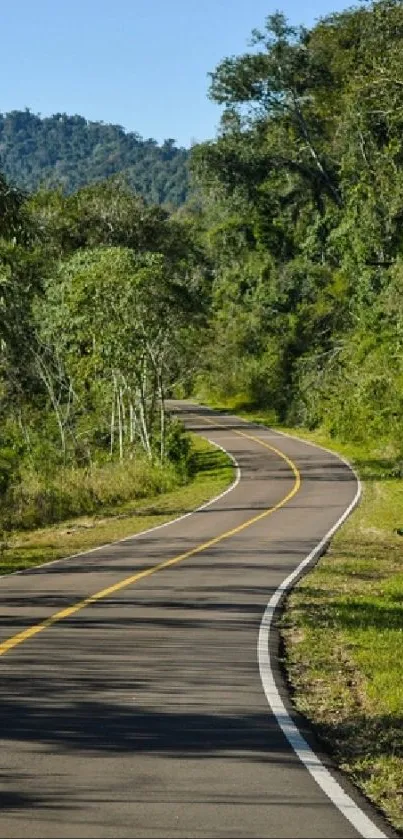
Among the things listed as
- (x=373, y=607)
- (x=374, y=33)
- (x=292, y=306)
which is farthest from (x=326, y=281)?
(x=373, y=607)

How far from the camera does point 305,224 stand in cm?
7919

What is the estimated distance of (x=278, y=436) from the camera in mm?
66875

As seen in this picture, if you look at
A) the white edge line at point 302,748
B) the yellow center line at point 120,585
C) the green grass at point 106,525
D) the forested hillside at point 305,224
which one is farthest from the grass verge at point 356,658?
the forested hillside at point 305,224

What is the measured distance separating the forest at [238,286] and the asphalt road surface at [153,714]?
457 centimetres

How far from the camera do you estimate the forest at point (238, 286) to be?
43750 mm

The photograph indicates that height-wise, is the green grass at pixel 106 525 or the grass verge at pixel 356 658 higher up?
the grass verge at pixel 356 658

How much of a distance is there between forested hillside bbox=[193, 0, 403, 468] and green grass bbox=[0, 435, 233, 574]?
330 inches

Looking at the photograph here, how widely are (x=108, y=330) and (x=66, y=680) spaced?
109ft

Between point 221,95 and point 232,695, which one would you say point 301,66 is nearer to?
point 221,95

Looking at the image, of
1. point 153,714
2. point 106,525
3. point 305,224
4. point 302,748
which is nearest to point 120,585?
point 153,714

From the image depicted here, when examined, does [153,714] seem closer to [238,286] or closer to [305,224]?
[305,224]

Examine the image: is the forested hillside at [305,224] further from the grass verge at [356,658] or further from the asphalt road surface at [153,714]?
the asphalt road surface at [153,714]

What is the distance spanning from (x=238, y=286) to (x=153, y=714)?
7783 cm

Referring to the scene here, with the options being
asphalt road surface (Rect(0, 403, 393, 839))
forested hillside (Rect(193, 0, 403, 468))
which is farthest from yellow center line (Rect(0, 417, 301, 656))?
forested hillside (Rect(193, 0, 403, 468))
